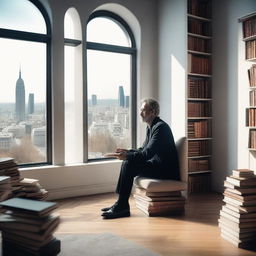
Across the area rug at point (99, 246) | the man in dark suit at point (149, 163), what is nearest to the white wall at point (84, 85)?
the man in dark suit at point (149, 163)

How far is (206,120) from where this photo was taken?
5.25 m

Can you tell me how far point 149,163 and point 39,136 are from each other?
187 cm

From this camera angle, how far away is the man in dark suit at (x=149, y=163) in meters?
3.86

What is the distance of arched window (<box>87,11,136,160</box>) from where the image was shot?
5.39 metres

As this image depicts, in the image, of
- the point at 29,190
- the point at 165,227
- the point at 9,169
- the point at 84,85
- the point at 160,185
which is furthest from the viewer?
the point at 84,85

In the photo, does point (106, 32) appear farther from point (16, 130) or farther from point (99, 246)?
point (99, 246)

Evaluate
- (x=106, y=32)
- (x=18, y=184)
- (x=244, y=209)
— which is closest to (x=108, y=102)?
(x=106, y=32)

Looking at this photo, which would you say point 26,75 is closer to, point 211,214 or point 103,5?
point 103,5

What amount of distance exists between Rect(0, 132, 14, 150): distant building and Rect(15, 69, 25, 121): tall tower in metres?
0.27

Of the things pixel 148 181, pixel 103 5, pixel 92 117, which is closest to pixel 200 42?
pixel 103 5

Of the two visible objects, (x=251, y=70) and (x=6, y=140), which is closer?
(x=251, y=70)

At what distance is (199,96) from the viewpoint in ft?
16.9

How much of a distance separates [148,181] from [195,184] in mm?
1573

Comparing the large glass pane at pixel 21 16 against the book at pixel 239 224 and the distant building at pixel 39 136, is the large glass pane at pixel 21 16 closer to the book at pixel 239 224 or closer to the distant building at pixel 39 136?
the distant building at pixel 39 136
